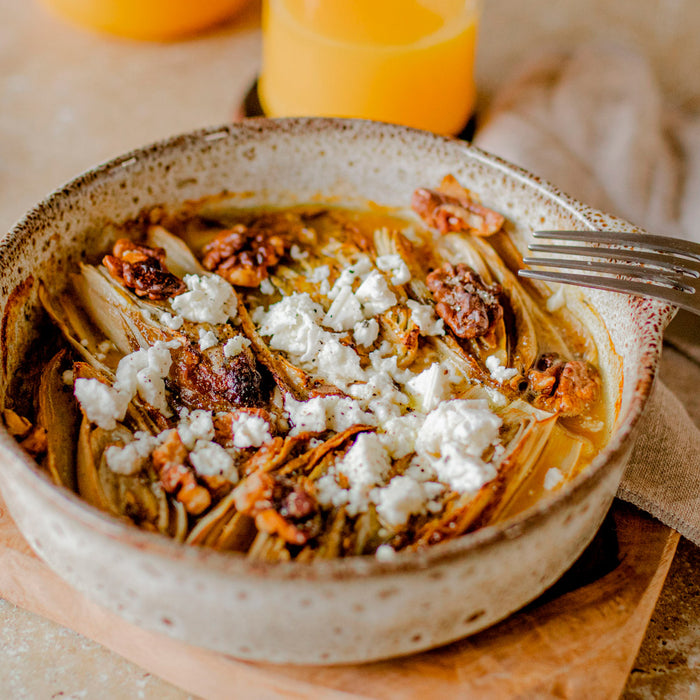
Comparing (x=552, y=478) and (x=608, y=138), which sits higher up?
(x=608, y=138)

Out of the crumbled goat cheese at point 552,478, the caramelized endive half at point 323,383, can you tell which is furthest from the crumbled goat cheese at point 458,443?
the crumbled goat cheese at point 552,478

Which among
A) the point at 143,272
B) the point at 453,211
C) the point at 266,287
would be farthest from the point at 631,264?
the point at 143,272

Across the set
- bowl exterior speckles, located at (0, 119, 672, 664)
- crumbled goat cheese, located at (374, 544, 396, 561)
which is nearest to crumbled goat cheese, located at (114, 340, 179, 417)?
bowl exterior speckles, located at (0, 119, 672, 664)

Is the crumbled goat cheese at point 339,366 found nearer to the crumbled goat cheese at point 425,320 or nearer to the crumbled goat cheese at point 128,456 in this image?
the crumbled goat cheese at point 425,320

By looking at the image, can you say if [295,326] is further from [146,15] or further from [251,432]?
[146,15]

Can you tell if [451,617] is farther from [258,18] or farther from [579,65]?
[258,18]

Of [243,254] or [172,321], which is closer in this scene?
[172,321]
